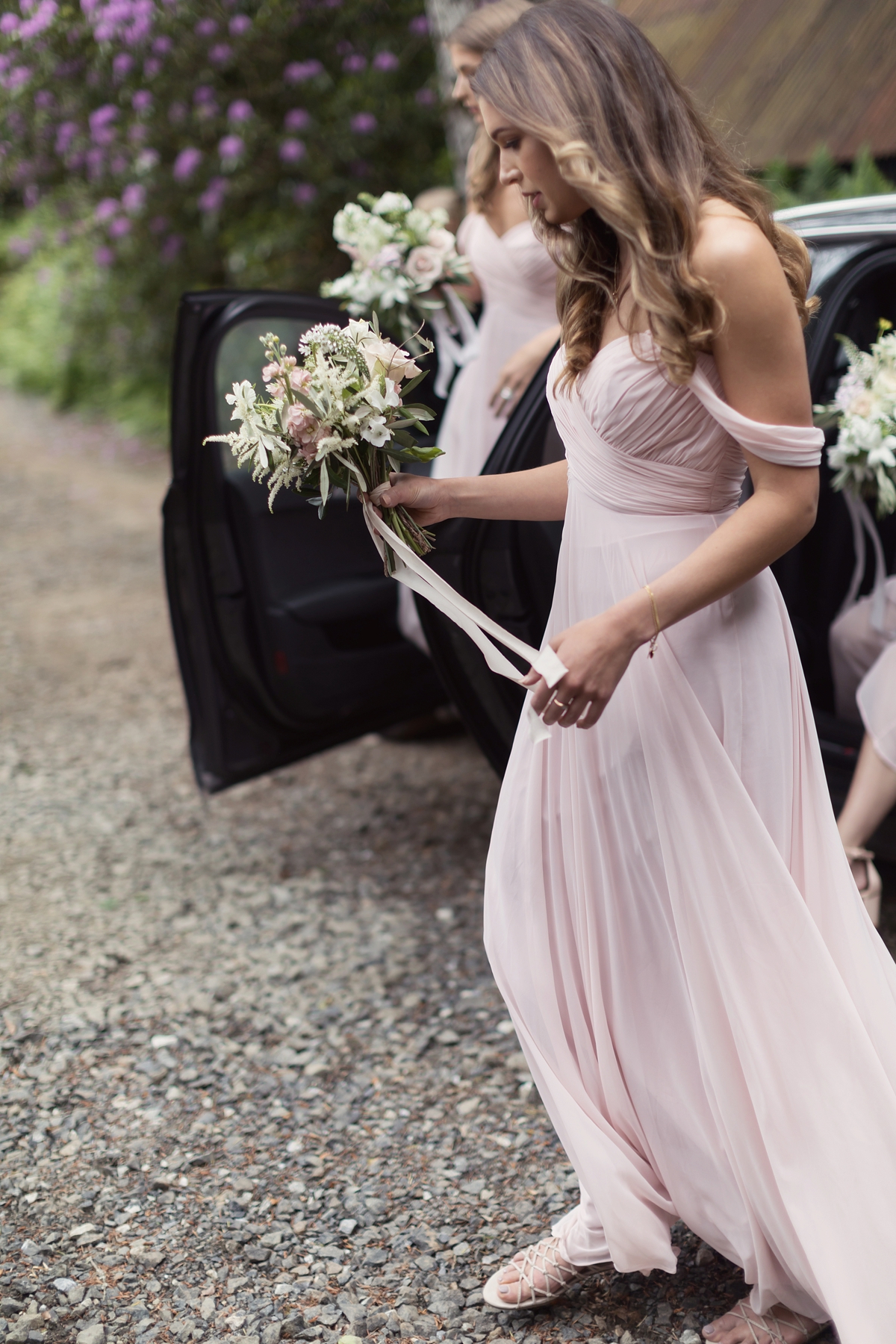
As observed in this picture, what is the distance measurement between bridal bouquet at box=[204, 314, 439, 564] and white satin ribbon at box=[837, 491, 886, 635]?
173 centimetres

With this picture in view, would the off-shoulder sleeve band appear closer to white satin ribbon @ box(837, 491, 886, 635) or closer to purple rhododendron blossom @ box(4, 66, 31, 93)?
white satin ribbon @ box(837, 491, 886, 635)

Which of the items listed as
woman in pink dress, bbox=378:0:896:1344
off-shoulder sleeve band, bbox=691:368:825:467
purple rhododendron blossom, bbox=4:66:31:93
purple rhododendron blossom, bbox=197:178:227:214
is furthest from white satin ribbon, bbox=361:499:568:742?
purple rhododendron blossom, bbox=4:66:31:93

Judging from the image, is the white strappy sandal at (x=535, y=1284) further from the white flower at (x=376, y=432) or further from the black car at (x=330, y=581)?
the white flower at (x=376, y=432)

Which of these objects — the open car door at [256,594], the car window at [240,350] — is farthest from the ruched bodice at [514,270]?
the car window at [240,350]

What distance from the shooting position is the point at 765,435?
1659 millimetres

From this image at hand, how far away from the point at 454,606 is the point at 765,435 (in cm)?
57

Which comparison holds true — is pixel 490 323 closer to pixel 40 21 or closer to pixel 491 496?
pixel 491 496

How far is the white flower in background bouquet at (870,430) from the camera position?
2.97 m

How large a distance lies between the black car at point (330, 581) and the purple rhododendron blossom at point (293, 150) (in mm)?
5089

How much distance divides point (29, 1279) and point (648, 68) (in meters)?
2.38

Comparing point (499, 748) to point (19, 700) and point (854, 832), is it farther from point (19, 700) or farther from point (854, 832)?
point (19, 700)

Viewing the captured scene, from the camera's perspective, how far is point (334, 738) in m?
3.98

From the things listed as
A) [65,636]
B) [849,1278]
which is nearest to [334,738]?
[849,1278]

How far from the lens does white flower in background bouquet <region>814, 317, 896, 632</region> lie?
2.97 meters
